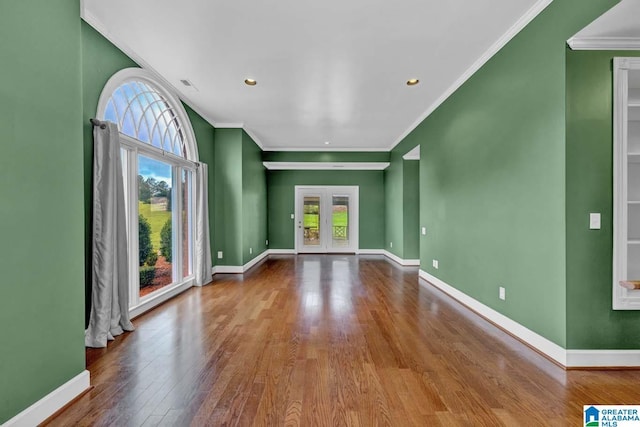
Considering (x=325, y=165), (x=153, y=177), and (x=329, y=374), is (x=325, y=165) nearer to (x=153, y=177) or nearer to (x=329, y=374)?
(x=153, y=177)

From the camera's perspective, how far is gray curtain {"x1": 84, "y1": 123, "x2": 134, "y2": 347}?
2.62 meters

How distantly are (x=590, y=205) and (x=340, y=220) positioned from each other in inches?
264

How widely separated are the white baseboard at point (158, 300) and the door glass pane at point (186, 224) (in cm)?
19

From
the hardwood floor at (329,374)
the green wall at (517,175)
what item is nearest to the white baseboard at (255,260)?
the hardwood floor at (329,374)

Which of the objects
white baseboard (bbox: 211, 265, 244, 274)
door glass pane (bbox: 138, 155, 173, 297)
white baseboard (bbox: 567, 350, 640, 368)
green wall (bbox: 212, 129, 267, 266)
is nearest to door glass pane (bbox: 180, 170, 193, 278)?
door glass pane (bbox: 138, 155, 173, 297)

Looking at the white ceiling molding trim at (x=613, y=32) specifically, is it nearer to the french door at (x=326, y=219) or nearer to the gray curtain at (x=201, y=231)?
the gray curtain at (x=201, y=231)

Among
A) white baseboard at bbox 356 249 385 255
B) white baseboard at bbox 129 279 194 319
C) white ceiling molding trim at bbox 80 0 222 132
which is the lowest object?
white baseboard at bbox 356 249 385 255

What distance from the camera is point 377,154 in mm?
7926

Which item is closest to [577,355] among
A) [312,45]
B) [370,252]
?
[312,45]

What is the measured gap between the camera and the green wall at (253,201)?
598 cm

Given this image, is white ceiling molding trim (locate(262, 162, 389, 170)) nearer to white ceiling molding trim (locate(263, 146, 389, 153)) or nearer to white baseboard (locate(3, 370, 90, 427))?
white ceiling molding trim (locate(263, 146, 389, 153))

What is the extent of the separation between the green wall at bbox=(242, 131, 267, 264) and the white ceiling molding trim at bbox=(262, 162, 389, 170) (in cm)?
40

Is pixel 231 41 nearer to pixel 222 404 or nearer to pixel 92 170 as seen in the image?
pixel 92 170

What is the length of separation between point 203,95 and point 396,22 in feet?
9.50
